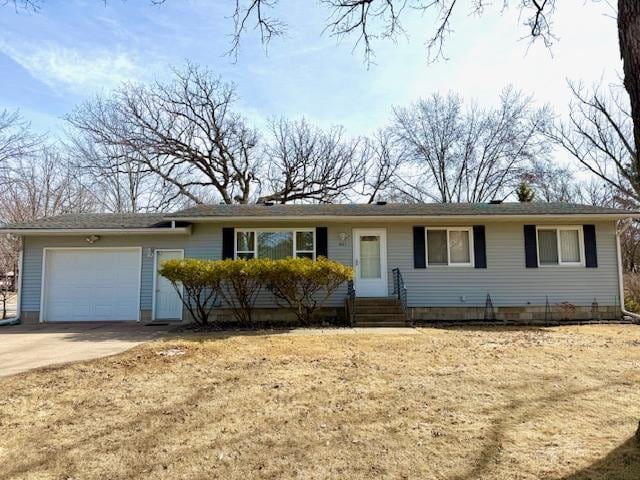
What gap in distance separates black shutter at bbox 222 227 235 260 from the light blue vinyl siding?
0.42 ft

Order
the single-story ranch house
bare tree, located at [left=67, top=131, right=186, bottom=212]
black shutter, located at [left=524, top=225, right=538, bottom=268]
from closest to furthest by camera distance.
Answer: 1. the single-story ranch house
2. black shutter, located at [left=524, top=225, right=538, bottom=268]
3. bare tree, located at [left=67, top=131, right=186, bottom=212]

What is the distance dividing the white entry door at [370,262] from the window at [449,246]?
4.30ft

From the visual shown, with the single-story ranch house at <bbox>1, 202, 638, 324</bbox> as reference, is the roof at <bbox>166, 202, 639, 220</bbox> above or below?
above

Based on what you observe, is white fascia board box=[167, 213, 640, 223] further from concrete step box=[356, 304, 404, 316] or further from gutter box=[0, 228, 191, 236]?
concrete step box=[356, 304, 404, 316]

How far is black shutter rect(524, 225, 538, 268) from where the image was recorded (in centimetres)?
1135

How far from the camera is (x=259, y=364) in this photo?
5.96m

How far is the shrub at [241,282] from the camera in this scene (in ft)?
31.4

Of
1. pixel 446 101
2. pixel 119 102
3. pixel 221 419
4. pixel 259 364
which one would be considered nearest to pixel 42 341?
pixel 259 364

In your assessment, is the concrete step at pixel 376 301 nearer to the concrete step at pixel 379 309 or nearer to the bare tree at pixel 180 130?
the concrete step at pixel 379 309

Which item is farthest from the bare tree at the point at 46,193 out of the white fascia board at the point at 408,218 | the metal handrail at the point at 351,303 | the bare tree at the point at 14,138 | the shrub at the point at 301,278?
the metal handrail at the point at 351,303

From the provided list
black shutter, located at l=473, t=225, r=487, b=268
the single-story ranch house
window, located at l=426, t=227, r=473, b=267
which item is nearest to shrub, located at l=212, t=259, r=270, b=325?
the single-story ranch house

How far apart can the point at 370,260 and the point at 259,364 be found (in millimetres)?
6189

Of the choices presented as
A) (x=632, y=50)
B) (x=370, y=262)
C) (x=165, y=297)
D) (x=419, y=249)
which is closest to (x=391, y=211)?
(x=419, y=249)

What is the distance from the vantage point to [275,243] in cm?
1156
